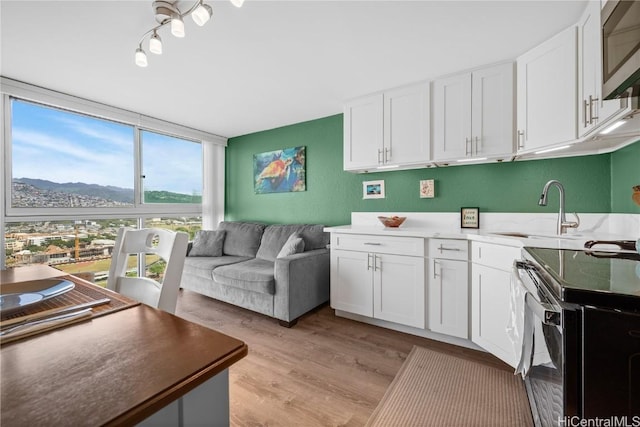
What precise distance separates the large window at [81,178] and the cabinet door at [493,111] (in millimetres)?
3727

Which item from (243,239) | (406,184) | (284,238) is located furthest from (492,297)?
(243,239)

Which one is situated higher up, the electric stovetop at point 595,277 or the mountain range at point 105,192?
the mountain range at point 105,192

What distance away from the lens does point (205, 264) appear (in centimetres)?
315

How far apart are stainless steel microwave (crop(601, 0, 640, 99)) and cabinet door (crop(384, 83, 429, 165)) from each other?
1.31 metres

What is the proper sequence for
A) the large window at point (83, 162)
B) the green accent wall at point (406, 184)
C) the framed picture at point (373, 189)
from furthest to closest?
the framed picture at point (373, 189) < the large window at point (83, 162) < the green accent wall at point (406, 184)

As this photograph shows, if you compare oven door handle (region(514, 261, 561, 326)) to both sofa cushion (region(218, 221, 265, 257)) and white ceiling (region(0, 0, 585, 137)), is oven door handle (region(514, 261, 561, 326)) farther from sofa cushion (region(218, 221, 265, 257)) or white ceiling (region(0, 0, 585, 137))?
sofa cushion (region(218, 221, 265, 257))

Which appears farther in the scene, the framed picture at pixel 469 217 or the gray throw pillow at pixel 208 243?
the gray throw pillow at pixel 208 243

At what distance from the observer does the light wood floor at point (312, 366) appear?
150 cm

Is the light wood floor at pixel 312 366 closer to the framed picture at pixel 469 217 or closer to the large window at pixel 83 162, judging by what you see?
the framed picture at pixel 469 217

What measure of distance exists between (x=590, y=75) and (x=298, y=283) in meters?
2.59

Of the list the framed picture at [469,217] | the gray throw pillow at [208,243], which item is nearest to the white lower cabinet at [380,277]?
the framed picture at [469,217]

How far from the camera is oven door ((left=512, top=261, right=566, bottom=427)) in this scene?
0.85 metres

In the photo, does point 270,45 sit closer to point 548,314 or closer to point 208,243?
point 548,314

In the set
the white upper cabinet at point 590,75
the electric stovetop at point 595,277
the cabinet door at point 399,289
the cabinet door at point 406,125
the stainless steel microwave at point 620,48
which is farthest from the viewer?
the cabinet door at point 406,125
